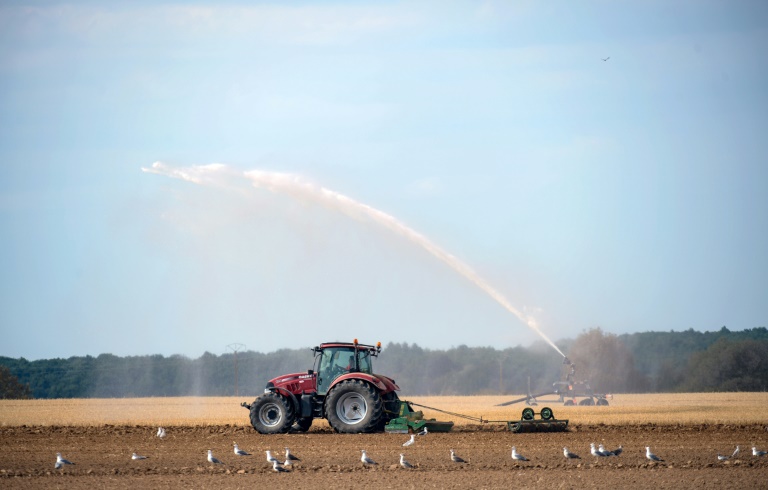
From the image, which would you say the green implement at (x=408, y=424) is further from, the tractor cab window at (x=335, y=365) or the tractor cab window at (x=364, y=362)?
the tractor cab window at (x=335, y=365)

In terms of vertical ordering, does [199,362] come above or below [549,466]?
above

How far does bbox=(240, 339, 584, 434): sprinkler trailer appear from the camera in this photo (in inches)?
972

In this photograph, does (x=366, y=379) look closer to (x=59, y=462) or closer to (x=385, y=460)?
(x=385, y=460)

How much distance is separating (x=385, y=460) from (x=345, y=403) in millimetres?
4827

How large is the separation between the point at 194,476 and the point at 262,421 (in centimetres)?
742

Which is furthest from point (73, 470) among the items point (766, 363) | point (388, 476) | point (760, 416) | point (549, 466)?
point (766, 363)

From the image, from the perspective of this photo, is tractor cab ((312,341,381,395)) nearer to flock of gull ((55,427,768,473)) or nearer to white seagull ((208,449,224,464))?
flock of gull ((55,427,768,473))

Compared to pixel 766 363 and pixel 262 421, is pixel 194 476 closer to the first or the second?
pixel 262 421

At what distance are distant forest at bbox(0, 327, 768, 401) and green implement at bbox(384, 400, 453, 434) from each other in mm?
39043

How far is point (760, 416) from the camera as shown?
1331 inches

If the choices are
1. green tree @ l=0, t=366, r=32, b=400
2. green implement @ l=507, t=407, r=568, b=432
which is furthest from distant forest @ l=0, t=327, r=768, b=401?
green implement @ l=507, t=407, r=568, b=432

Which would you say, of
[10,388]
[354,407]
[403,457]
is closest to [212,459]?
[403,457]

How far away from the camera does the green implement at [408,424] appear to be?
24688mm

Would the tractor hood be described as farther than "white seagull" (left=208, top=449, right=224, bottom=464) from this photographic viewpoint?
Yes
